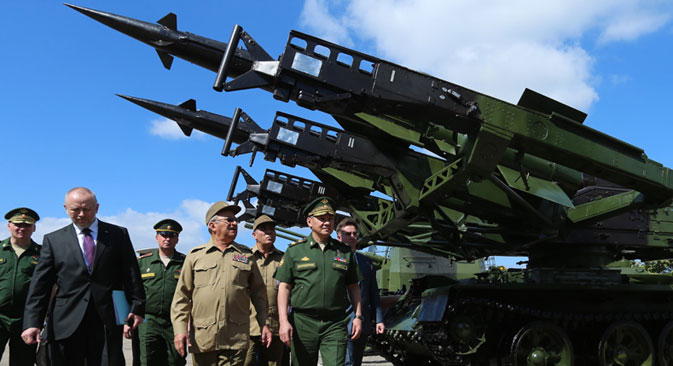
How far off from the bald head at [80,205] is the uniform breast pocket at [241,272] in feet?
3.21

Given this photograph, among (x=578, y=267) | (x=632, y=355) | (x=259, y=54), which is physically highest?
(x=259, y=54)

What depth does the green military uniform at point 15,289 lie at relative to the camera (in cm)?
545

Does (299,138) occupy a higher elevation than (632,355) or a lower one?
higher

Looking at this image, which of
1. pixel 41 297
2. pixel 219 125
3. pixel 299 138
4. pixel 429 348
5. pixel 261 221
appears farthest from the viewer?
pixel 219 125

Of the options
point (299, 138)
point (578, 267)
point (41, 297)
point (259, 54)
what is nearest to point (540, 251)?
point (578, 267)

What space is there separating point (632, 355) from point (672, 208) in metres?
2.77

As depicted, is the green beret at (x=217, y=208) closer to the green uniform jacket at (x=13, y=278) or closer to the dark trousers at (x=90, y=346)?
the dark trousers at (x=90, y=346)

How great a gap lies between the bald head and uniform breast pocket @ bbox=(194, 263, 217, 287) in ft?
2.50

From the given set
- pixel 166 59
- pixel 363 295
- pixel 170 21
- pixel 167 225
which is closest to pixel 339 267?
pixel 363 295

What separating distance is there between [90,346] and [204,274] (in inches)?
32.2

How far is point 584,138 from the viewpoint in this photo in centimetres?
716

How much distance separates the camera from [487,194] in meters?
9.21

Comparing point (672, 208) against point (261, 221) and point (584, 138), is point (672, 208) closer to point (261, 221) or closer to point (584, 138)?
point (584, 138)

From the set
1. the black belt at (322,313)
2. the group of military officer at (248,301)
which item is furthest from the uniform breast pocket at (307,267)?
the black belt at (322,313)
